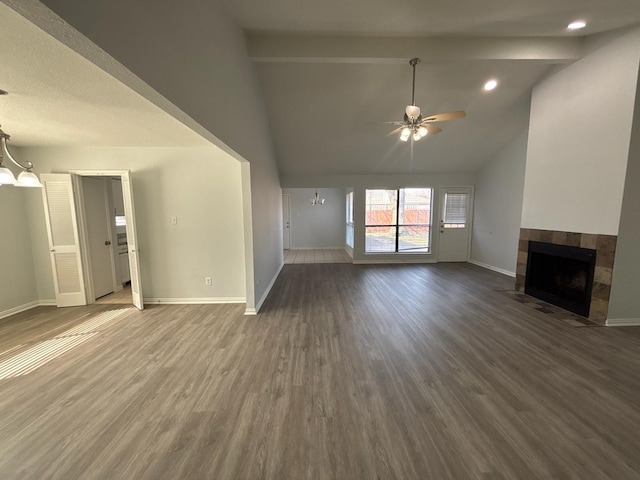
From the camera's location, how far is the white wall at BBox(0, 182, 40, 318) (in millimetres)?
3588

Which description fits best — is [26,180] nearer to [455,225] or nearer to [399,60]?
[399,60]

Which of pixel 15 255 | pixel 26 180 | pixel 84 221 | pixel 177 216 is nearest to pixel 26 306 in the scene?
pixel 15 255

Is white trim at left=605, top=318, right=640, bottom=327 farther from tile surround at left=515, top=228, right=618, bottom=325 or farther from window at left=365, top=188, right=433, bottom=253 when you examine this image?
window at left=365, top=188, right=433, bottom=253

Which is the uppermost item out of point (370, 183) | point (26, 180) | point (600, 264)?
point (370, 183)

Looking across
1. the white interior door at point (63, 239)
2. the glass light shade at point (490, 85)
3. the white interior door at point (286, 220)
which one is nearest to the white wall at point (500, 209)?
the glass light shade at point (490, 85)

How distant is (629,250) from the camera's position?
3.08m

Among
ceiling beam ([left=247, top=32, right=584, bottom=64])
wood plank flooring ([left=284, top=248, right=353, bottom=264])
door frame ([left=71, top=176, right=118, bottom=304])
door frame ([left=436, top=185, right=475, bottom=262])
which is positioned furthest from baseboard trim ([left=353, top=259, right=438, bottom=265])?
door frame ([left=71, top=176, right=118, bottom=304])

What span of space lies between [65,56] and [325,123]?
12.5 ft

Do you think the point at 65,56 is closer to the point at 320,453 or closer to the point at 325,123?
the point at 320,453

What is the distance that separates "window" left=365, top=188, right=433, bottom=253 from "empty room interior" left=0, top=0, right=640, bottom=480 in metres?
1.55

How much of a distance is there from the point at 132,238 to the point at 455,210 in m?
7.29

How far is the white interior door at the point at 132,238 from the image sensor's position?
361 cm

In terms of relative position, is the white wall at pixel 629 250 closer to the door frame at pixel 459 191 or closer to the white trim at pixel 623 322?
the white trim at pixel 623 322

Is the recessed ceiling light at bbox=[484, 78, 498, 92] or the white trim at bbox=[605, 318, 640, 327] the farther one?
the recessed ceiling light at bbox=[484, 78, 498, 92]
